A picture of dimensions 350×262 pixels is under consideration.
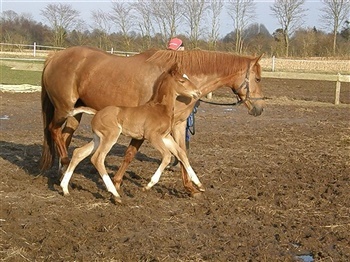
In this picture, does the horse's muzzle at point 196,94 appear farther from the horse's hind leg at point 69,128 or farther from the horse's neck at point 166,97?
the horse's hind leg at point 69,128

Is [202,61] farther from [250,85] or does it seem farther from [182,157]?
[182,157]

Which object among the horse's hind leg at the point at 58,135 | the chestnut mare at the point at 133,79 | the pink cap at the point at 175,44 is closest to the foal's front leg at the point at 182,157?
the chestnut mare at the point at 133,79

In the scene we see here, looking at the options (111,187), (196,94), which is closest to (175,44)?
(196,94)

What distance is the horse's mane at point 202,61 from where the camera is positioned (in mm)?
5930

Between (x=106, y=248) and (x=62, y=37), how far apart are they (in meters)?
42.6

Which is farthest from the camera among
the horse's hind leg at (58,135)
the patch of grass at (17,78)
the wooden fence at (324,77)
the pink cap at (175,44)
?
the patch of grass at (17,78)

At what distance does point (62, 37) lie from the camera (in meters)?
44.7

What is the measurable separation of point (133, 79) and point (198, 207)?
5.61ft

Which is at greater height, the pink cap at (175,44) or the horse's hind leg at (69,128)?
the pink cap at (175,44)

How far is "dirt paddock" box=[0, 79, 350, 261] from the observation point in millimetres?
4074

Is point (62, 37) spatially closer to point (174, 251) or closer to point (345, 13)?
point (345, 13)

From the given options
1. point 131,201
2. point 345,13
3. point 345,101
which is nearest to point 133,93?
point 131,201

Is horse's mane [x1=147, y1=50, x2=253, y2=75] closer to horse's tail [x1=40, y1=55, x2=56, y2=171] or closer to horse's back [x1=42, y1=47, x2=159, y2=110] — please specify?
horse's back [x1=42, y1=47, x2=159, y2=110]

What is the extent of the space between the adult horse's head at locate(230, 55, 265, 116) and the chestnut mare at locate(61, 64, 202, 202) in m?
0.72
